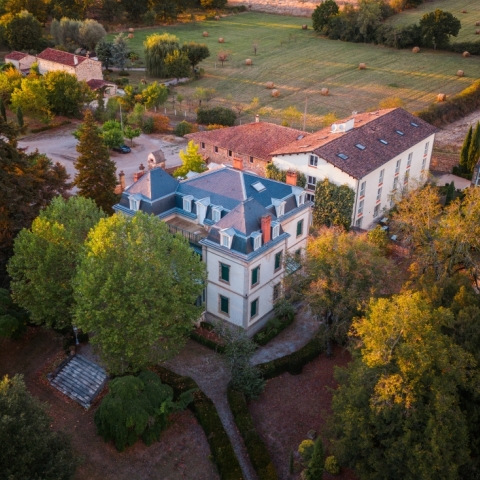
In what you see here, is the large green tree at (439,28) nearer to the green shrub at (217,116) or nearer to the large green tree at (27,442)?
the green shrub at (217,116)

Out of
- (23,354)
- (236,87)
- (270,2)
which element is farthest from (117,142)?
(270,2)

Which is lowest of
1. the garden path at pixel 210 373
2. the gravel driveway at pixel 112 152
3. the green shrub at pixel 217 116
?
the garden path at pixel 210 373

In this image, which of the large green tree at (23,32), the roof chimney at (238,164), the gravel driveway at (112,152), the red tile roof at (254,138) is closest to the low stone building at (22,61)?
the large green tree at (23,32)

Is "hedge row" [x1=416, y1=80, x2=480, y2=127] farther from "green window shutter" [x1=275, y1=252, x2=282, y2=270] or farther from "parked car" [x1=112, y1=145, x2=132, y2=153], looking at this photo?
"green window shutter" [x1=275, y1=252, x2=282, y2=270]

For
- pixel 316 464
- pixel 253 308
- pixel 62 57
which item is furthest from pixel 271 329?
pixel 62 57

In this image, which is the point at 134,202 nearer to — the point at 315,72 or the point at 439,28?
the point at 315,72

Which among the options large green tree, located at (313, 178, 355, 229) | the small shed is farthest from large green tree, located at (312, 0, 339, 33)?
large green tree, located at (313, 178, 355, 229)
